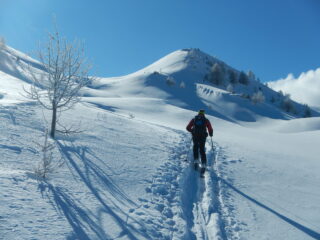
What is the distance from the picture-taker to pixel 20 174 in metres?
5.11

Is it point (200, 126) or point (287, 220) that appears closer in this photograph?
point (287, 220)

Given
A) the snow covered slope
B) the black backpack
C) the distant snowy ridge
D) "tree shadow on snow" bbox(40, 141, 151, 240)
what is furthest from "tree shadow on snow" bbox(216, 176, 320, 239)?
the distant snowy ridge

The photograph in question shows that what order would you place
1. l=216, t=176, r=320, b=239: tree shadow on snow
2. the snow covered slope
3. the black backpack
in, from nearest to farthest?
the snow covered slope < l=216, t=176, r=320, b=239: tree shadow on snow < the black backpack

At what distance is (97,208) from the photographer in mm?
4770

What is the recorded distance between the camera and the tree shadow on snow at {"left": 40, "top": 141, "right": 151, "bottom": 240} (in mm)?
4165

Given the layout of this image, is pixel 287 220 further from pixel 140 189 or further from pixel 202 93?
pixel 202 93

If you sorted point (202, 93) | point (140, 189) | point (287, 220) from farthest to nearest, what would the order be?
point (202, 93) → point (140, 189) → point (287, 220)

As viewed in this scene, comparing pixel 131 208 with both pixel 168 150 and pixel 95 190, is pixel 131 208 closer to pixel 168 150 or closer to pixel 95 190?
pixel 95 190

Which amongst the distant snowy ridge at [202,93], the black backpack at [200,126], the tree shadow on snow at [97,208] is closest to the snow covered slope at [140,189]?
the tree shadow on snow at [97,208]

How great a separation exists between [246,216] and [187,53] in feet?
Result: 352

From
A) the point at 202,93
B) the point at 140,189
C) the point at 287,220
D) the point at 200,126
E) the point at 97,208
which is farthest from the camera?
the point at 202,93

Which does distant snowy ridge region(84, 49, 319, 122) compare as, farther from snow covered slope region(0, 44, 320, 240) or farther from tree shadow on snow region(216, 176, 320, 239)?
tree shadow on snow region(216, 176, 320, 239)

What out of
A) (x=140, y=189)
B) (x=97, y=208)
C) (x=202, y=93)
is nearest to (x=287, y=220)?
(x=140, y=189)

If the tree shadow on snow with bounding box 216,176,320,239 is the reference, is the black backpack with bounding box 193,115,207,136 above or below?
above
